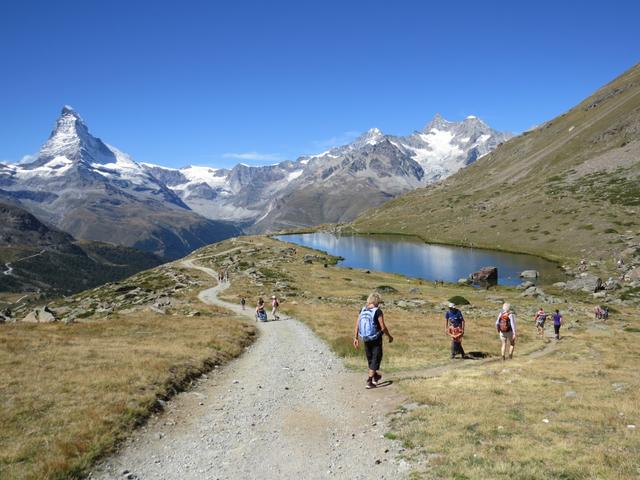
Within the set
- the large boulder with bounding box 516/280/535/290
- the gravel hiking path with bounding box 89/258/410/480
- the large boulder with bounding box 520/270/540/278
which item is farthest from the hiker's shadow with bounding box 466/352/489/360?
the large boulder with bounding box 520/270/540/278

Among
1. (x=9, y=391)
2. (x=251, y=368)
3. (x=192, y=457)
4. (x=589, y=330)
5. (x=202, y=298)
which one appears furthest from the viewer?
(x=202, y=298)

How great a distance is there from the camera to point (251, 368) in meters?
25.8

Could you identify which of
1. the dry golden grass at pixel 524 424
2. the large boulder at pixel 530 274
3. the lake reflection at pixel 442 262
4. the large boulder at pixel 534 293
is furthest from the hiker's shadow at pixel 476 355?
the large boulder at pixel 530 274

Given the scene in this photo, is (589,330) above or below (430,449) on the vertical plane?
below

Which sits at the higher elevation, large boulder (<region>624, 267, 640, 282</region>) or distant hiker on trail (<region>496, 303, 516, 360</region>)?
distant hiker on trail (<region>496, 303, 516, 360</region>)

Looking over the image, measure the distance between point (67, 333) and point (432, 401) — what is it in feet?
92.7

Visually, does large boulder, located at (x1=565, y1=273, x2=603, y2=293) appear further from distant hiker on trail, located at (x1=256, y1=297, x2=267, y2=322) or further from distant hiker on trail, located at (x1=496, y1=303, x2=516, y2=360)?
distant hiker on trail, located at (x1=496, y1=303, x2=516, y2=360)

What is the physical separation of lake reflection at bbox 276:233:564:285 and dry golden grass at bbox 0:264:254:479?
89469 mm

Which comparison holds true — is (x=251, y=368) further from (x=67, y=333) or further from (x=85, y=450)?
(x=67, y=333)

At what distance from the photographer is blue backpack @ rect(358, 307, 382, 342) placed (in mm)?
19255

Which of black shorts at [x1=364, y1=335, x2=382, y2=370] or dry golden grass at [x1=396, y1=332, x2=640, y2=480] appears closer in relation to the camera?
dry golden grass at [x1=396, y1=332, x2=640, y2=480]

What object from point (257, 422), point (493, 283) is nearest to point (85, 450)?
point (257, 422)

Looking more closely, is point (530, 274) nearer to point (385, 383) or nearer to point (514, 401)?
point (385, 383)

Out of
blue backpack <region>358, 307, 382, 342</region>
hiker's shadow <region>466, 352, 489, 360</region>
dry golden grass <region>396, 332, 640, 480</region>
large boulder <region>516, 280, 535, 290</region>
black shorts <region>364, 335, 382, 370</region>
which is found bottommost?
large boulder <region>516, 280, 535, 290</region>
